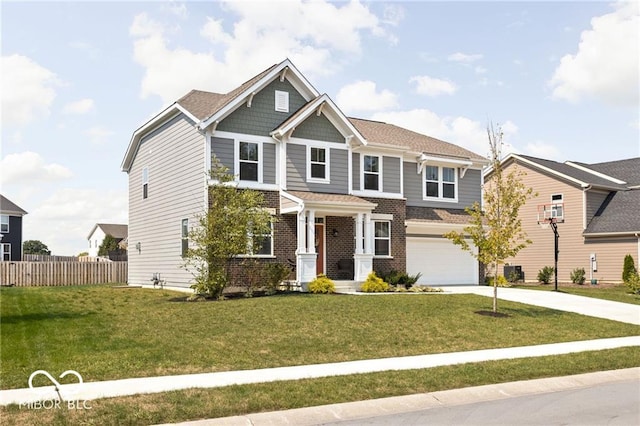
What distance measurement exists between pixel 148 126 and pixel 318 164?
823 centimetres

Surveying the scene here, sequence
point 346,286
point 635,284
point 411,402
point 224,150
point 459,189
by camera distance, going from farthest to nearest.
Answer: point 459,189 < point 635,284 < point 346,286 < point 224,150 < point 411,402

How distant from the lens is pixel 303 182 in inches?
1025

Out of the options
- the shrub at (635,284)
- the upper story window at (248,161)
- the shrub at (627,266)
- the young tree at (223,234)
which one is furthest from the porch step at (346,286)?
the shrub at (627,266)

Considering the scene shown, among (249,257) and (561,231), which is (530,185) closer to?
(561,231)

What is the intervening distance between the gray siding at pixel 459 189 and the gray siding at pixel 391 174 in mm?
1191

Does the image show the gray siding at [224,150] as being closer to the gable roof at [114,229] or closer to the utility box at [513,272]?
the utility box at [513,272]

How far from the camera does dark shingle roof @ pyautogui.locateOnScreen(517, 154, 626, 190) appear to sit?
3844 cm

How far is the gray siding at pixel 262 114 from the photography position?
81.3 feet

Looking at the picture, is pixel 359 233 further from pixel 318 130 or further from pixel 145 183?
pixel 145 183

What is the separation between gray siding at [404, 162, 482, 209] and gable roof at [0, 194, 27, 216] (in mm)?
42419

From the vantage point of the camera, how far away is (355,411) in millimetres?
8836

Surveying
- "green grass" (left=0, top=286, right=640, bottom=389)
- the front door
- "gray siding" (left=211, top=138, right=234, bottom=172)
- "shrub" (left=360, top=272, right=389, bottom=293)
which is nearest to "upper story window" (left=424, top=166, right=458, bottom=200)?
the front door

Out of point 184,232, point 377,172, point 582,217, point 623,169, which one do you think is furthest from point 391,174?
point 623,169

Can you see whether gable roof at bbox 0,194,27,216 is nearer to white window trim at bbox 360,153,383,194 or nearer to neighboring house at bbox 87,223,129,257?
neighboring house at bbox 87,223,129,257
